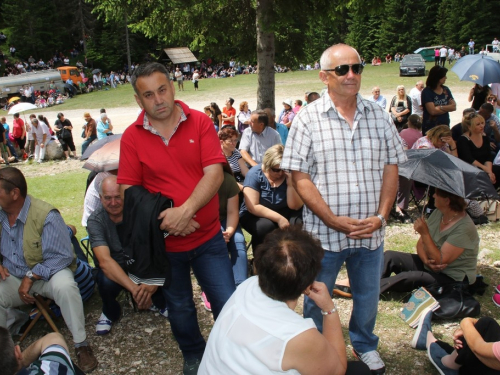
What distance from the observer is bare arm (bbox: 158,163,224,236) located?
267 centimetres

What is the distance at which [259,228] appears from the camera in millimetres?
4750

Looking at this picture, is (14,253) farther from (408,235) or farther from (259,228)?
(408,235)

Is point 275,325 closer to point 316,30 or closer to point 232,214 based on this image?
point 232,214

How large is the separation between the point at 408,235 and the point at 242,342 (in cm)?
459

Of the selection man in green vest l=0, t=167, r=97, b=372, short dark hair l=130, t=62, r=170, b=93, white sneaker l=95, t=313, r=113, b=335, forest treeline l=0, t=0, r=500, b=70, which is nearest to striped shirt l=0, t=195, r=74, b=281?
man in green vest l=0, t=167, r=97, b=372

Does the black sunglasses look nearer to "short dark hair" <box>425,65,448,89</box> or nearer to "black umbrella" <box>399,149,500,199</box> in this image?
"black umbrella" <box>399,149,500,199</box>

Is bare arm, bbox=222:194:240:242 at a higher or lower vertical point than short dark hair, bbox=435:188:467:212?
lower

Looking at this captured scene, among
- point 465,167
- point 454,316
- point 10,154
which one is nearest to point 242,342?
point 454,316

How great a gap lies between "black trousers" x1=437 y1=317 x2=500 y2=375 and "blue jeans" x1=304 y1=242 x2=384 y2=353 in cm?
56

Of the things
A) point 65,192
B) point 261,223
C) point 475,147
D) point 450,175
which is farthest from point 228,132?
point 65,192

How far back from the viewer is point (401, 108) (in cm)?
1070

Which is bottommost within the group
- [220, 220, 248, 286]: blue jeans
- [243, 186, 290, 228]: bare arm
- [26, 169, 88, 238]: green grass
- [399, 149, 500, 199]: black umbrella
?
[26, 169, 88, 238]: green grass

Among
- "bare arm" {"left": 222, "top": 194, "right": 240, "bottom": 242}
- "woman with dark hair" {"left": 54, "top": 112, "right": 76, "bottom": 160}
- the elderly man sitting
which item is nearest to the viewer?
the elderly man sitting

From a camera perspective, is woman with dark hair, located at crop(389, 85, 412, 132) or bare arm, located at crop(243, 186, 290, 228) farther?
woman with dark hair, located at crop(389, 85, 412, 132)
